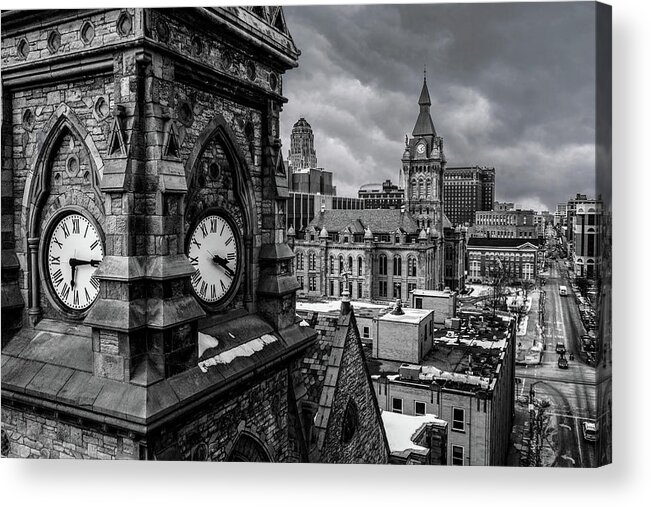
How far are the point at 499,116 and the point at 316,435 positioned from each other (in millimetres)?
5088

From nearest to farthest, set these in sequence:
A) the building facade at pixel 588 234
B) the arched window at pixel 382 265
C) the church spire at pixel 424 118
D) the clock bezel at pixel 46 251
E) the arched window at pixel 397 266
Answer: the clock bezel at pixel 46 251 → the building facade at pixel 588 234 → the church spire at pixel 424 118 → the arched window at pixel 397 266 → the arched window at pixel 382 265

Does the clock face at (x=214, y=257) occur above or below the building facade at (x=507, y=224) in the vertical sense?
below

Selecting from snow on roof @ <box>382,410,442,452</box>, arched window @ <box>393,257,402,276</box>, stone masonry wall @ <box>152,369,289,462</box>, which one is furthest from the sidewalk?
arched window @ <box>393,257,402,276</box>

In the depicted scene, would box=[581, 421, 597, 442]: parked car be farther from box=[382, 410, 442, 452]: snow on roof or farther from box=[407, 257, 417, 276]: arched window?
box=[407, 257, 417, 276]: arched window

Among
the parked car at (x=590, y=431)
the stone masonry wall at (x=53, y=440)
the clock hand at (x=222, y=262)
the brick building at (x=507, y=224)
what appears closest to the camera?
the stone masonry wall at (x=53, y=440)

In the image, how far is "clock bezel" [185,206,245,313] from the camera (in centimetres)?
543

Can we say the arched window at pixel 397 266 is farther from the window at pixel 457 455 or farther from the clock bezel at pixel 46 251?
the clock bezel at pixel 46 251

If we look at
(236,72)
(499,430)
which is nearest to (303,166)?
(236,72)

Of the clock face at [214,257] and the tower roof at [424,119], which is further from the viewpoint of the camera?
the tower roof at [424,119]

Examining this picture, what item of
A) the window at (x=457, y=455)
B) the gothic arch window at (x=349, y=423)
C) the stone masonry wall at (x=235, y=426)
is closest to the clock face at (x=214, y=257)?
the stone masonry wall at (x=235, y=426)

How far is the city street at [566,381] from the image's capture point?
6.33 meters

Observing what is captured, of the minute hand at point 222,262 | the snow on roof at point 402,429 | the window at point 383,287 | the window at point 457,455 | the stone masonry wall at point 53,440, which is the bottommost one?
the window at point 457,455

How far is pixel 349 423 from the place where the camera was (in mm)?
7270

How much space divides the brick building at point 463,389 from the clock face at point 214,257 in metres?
5.83
